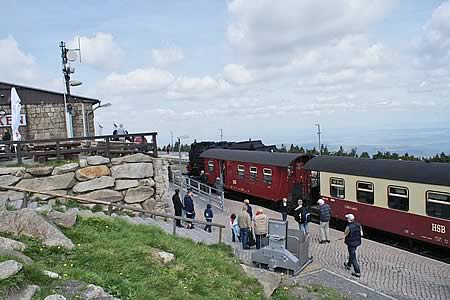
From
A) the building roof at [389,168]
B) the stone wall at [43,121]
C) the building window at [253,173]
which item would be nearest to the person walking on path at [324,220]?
the building roof at [389,168]

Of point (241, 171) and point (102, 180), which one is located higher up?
point (102, 180)

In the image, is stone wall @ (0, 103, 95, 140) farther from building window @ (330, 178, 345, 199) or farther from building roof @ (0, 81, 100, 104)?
building window @ (330, 178, 345, 199)

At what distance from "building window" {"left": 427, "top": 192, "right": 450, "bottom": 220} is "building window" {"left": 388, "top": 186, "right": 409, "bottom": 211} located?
833mm

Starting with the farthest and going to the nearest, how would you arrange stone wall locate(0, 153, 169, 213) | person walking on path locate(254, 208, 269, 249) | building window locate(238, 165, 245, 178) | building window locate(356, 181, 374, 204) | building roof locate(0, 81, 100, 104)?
1. building window locate(238, 165, 245, 178)
2. building roof locate(0, 81, 100, 104)
3. building window locate(356, 181, 374, 204)
4. person walking on path locate(254, 208, 269, 249)
5. stone wall locate(0, 153, 169, 213)

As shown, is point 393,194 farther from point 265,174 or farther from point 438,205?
point 265,174

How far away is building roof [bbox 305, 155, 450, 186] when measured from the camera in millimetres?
12594

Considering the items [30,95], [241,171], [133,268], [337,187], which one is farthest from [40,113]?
[133,268]

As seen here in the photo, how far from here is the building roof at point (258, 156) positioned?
1934 cm

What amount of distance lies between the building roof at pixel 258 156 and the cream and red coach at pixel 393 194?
2263 mm

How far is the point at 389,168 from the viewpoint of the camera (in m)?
14.2

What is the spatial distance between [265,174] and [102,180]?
997 cm

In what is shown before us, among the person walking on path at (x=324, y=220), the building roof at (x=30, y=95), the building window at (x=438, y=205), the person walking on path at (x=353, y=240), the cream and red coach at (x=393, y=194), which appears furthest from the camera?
the building roof at (x=30, y=95)

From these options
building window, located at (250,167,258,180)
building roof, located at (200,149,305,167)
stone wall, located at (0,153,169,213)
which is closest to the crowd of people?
stone wall, located at (0,153,169,213)

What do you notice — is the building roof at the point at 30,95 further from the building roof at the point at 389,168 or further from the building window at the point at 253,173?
the building roof at the point at 389,168
